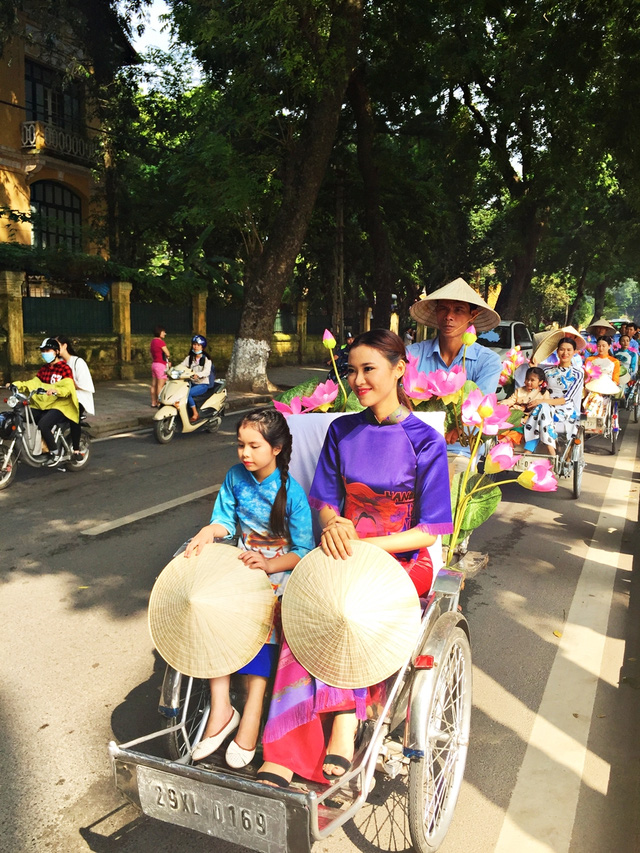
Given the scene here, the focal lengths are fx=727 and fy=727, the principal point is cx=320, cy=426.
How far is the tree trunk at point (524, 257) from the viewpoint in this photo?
868 inches

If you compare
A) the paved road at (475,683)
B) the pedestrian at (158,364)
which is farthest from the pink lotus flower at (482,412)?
the pedestrian at (158,364)

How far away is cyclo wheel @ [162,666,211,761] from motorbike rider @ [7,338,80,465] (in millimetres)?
5361

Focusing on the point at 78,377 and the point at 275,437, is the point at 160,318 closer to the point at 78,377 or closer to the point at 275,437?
the point at 78,377

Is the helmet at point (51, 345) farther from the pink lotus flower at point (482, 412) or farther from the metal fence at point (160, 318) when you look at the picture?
the metal fence at point (160, 318)

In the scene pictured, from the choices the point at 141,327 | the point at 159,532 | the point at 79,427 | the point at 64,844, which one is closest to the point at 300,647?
the point at 64,844

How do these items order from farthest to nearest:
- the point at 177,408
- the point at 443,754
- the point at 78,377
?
the point at 177,408
the point at 78,377
the point at 443,754

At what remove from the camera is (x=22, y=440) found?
24.0 feet

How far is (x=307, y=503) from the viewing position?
2.97 meters

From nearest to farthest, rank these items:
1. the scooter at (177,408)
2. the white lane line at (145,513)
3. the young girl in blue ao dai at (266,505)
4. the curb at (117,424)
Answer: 1. the young girl in blue ao dai at (266,505)
2. the white lane line at (145,513)
3. the scooter at (177,408)
4. the curb at (117,424)

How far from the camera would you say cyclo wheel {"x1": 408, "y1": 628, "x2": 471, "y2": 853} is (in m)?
2.31

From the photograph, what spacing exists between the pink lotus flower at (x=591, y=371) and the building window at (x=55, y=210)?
1793 cm

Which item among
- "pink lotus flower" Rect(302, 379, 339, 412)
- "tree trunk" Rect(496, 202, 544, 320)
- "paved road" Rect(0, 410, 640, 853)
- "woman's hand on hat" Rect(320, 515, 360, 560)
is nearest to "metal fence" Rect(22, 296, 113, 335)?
"paved road" Rect(0, 410, 640, 853)

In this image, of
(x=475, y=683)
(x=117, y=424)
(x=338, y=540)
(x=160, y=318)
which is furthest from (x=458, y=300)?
(x=160, y=318)

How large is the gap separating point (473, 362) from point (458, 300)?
0.41 metres
